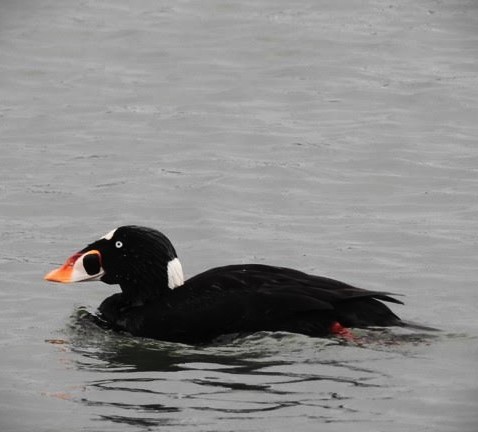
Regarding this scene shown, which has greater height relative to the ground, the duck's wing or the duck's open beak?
the duck's open beak

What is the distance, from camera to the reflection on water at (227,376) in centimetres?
926

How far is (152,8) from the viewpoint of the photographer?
752 inches

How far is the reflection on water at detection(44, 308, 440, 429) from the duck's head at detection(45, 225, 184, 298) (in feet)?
1.11

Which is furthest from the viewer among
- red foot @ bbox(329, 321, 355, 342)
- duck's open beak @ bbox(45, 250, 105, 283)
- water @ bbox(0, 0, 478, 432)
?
duck's open beak @ bbox(45, 250, 105, 283)

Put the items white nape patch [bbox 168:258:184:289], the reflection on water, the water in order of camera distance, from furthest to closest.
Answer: white nape patch [bbox 168:258:184:289]
the water
the reflection on water

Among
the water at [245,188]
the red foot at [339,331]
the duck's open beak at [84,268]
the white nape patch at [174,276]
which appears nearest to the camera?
the water at [245,188]

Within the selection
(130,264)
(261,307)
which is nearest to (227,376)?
(261,307)

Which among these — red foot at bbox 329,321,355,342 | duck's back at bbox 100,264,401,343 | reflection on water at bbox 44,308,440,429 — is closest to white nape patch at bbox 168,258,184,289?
duck's back at bbox 100,264,401,343

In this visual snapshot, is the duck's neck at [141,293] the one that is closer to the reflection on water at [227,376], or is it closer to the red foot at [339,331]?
the reflection on water at [227,376]

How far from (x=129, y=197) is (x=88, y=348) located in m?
3.35

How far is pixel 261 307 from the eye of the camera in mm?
10461

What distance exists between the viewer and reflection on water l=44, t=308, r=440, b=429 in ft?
30.4

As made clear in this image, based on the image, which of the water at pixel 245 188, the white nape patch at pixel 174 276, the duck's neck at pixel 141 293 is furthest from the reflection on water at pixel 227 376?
the white nape patch at pixel 174 276

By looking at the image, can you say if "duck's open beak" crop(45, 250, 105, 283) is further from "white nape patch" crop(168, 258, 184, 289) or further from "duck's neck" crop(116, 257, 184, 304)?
"white nape patch" crop(168, 258, 184, 289)
